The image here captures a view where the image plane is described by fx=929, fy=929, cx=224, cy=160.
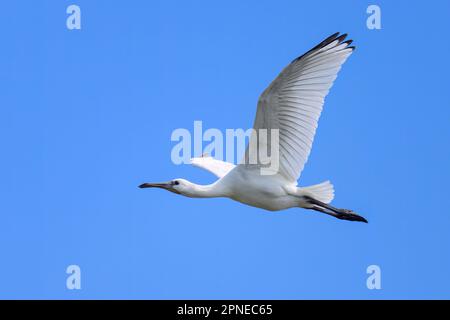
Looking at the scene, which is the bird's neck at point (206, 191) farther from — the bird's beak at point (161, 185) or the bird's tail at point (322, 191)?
the bird's tail at point (322, 191)

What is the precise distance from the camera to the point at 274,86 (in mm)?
13016

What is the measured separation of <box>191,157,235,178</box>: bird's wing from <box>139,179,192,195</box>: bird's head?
5.05ft

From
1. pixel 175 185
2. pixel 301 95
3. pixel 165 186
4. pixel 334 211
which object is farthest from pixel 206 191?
pixel 301 95

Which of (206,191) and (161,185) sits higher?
(161,185)

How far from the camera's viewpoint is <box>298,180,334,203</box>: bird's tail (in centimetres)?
1434

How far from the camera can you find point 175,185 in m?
14.9

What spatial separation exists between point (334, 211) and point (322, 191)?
37 centimetres

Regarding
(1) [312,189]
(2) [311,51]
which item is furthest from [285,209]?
(2) [311,51]

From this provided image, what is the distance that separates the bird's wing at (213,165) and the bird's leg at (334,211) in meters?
2.46

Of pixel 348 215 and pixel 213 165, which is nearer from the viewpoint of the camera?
pixel 348 215

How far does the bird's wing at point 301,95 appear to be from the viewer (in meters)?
13.1

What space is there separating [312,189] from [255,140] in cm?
149

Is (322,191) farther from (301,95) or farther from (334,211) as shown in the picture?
(301,95)

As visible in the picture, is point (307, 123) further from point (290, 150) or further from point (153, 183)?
point (153, 183)
